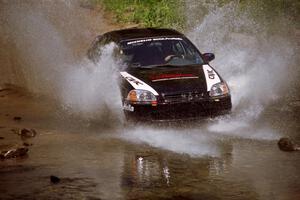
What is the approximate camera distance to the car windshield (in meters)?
11.0

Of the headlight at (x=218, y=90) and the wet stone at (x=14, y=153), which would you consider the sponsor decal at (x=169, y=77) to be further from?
the wet stone at (x=14, y=153)

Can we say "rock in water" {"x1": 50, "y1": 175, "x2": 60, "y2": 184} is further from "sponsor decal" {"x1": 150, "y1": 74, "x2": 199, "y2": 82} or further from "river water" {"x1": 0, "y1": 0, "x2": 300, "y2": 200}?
"sponsor decal" {"x1": 150, "y1": 74, "x2": 199, "y2": 82}

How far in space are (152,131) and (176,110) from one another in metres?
0.51

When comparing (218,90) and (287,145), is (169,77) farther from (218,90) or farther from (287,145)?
(287,145)

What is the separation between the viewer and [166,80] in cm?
1013

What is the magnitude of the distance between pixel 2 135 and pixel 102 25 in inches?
459

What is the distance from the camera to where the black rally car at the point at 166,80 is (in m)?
9.78

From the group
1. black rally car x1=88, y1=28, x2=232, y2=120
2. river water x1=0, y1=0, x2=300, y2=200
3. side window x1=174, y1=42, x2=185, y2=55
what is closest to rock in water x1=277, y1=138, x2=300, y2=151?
river water x1=0, y1=0, x2=300, y2=200

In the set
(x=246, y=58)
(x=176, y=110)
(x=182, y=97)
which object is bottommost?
(x=176, y=110)

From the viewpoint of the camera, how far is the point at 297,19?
65.7ft

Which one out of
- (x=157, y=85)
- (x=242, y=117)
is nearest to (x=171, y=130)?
(x=157, y=85)

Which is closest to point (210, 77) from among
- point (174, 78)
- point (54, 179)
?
point (174, 78)

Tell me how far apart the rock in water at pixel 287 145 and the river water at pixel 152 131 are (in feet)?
0.39

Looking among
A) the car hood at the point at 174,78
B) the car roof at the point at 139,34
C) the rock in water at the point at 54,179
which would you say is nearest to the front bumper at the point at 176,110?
the car hood at the point at 174,78
